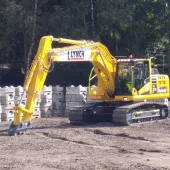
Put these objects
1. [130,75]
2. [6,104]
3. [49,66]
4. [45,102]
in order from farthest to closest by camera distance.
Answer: [45,102], [6,104], [130,75], [49,66]

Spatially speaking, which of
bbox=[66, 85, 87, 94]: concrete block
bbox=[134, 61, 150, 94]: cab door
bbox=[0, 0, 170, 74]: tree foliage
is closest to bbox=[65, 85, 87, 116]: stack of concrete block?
bbox=[66, 85, 87, 94]: concrete block

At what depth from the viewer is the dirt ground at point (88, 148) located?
11.9 m

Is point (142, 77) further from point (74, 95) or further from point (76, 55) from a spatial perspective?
point (74, 95)

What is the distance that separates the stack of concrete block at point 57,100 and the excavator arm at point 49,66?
395 centimetres

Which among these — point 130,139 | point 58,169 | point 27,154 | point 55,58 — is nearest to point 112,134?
point 130,139

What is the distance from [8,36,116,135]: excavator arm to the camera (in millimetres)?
16500

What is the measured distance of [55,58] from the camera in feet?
57.7

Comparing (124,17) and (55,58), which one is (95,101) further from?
(124,17)

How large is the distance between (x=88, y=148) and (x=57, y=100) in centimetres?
981

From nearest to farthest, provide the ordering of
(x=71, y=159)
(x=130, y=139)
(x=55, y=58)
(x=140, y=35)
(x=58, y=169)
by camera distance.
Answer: (x=58, y=169)
(x=71, y=159)
(x=130, y=139)
(x=55, y=58)
(x=140, y=35)

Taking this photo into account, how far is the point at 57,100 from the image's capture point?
24.1 metres

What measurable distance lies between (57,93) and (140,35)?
12453mm

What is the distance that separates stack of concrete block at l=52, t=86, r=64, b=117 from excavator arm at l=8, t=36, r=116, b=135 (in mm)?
3954

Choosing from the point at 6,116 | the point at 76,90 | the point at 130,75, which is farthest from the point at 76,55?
the point at 76,90
